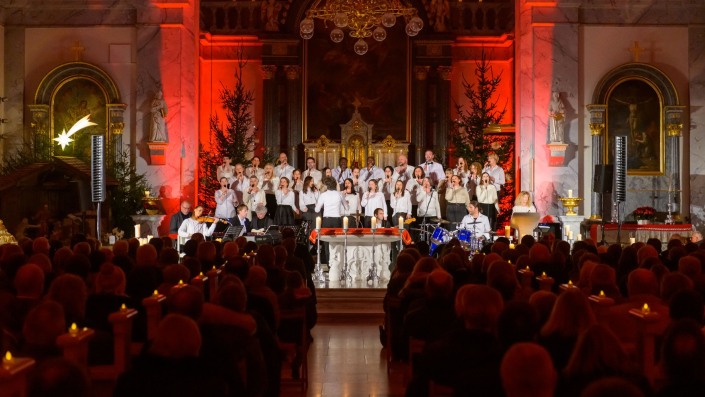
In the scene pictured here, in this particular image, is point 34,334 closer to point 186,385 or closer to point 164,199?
point 186,385

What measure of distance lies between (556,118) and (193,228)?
893cm

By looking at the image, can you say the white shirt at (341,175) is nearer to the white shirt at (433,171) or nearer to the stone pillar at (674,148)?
the white shirt at (433,171)

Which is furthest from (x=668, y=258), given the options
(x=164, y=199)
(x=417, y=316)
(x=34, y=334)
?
(x=164, y=199)

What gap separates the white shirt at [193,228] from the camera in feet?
59.2

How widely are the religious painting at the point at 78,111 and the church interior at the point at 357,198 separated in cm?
6

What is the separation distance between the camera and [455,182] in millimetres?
19953

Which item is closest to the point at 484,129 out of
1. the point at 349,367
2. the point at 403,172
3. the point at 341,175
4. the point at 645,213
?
the point at 403,172

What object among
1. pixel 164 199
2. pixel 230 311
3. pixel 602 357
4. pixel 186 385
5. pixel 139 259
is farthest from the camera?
pixel 164 199

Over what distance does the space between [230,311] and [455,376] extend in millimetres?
1570

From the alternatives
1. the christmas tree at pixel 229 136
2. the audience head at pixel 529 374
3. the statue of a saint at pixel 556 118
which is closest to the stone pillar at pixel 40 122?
the christmas tree at pixel 229 136

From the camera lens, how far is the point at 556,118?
21062 mm

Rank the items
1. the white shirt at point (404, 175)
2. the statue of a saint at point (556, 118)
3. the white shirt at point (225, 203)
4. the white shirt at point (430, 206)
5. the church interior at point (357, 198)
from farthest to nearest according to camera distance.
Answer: the white shirt at point (404, 175), the statue of a saint at point (556, 118), the white shirt at point (225, 203), the white shirt at point (430, 206), the church interior at point (357, 198)

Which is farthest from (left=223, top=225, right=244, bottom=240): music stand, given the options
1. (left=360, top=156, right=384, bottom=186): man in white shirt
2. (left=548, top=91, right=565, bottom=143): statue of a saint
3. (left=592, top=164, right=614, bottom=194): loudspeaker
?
(left=548, top=91, right=565, bottom=143): statue of a saint

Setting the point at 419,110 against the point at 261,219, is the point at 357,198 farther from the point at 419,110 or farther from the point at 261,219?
the point at 419,110
